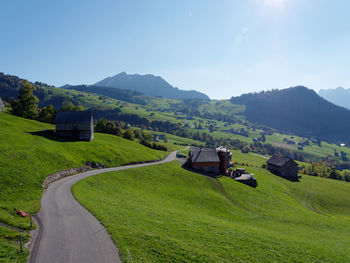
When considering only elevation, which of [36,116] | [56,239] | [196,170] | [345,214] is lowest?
[345,214]

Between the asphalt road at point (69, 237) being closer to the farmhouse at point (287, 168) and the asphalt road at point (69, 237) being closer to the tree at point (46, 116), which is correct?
the tree at point (46, 116)

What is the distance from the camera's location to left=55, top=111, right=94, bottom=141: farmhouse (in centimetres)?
7631

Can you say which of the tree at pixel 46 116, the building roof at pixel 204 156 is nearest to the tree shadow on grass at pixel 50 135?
the tree at pixel 46 116

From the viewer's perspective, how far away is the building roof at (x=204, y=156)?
75062 mm

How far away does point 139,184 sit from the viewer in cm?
4841

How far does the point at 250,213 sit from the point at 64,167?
1853 inches

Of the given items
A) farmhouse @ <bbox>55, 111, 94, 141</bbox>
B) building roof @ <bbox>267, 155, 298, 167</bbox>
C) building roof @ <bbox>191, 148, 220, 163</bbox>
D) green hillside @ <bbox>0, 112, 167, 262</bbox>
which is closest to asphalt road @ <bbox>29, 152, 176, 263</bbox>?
green hillside @ <bbox>0, 112, 167, 262</bbox>

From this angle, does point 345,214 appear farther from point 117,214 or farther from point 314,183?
point 117,214

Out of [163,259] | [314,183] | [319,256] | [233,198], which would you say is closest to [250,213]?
[233,198]

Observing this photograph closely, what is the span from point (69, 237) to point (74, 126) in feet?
216

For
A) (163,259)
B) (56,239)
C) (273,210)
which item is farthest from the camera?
(273,210)

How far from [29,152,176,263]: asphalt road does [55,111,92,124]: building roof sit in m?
53.9

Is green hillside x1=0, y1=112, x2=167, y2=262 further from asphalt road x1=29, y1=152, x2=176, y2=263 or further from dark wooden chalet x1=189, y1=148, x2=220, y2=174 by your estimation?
dark wooden chalet x1=189, y1=148, x2=220, y2=174

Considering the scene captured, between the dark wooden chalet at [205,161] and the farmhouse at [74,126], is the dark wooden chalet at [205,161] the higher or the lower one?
the lower one
